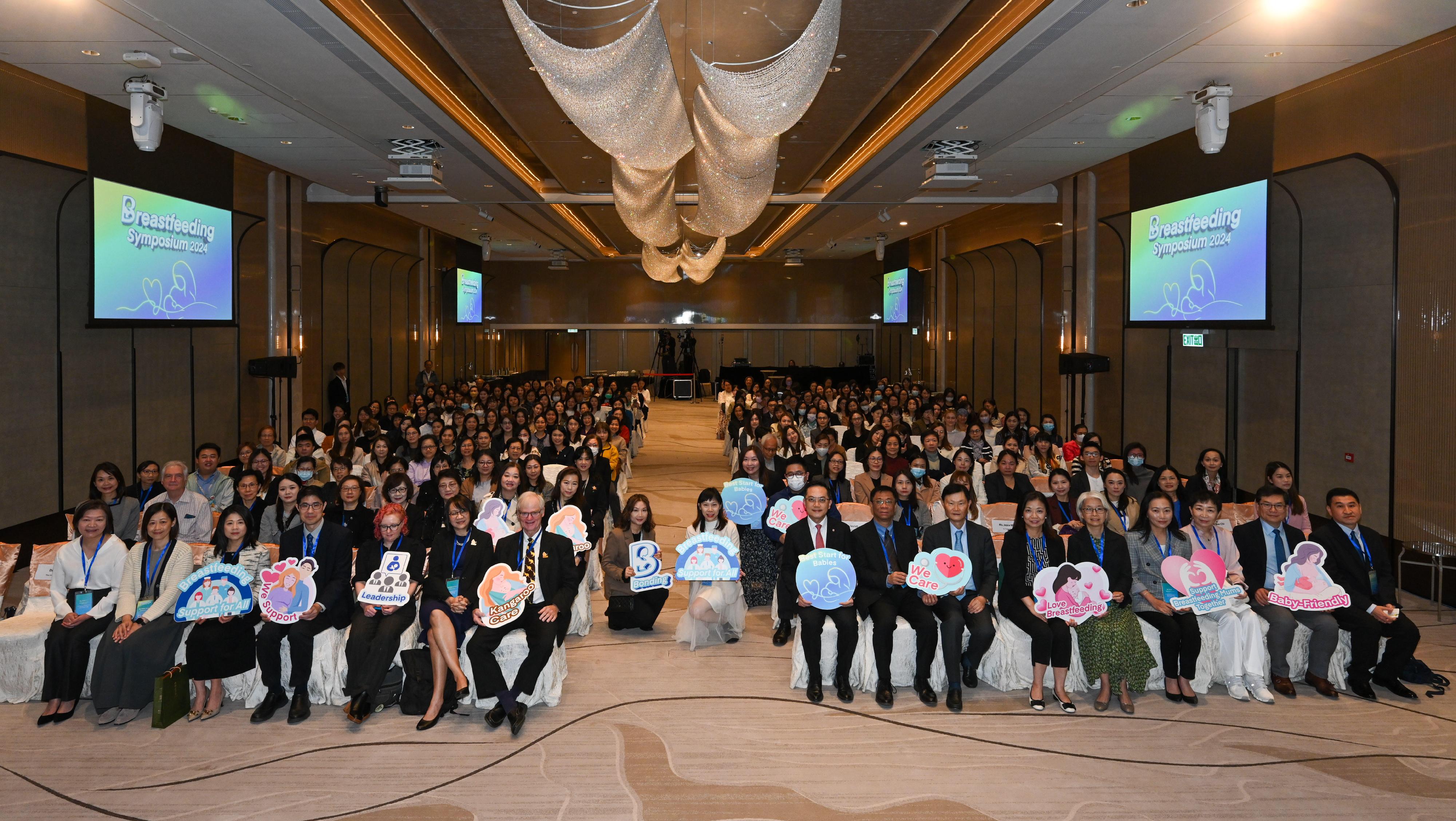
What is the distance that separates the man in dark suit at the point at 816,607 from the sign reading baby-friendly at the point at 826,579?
0.05m

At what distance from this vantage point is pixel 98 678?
5.62m

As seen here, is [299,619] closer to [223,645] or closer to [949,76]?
[223,645]

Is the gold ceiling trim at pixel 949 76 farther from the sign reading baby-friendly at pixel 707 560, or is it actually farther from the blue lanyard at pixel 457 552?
the blue lanyard at pixel 457 552

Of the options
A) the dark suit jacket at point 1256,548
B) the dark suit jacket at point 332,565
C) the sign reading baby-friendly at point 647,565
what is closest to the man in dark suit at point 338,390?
the dark suit jacket at point 332,565

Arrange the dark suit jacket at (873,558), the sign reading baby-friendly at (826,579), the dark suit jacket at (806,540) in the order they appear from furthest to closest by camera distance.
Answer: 1. the dark suit jacket at (806,540)
2. the dark suit jacket at (873,558)
3. the sign reading baby-friendly at (826,579)

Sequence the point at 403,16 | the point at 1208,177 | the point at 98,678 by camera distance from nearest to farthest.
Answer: the point at 98,678
the point at 403,16
the point at 1208,177

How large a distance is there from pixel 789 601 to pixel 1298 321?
21.2 feet

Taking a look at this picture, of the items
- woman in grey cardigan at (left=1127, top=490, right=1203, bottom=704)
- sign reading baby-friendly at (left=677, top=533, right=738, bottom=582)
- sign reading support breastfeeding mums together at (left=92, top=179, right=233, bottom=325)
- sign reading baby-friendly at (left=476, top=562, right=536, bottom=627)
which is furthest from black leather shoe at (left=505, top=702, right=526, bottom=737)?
sign reading support breastfeeding mums together at (left=92, top=179, right=233, bottom=325)

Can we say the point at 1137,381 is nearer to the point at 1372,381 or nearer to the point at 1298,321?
the point at 1298,321

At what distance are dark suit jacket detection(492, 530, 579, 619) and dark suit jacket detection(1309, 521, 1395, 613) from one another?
4943 millimetres

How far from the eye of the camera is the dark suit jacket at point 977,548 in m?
6.29

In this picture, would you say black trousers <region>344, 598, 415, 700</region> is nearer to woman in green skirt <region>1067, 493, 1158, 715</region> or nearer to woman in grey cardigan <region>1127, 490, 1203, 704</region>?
woman in green skirt <region>1067, 493, 1158, 715</region>

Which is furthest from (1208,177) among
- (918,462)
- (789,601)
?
(789,601)

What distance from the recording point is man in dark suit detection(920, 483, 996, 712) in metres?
6.00
